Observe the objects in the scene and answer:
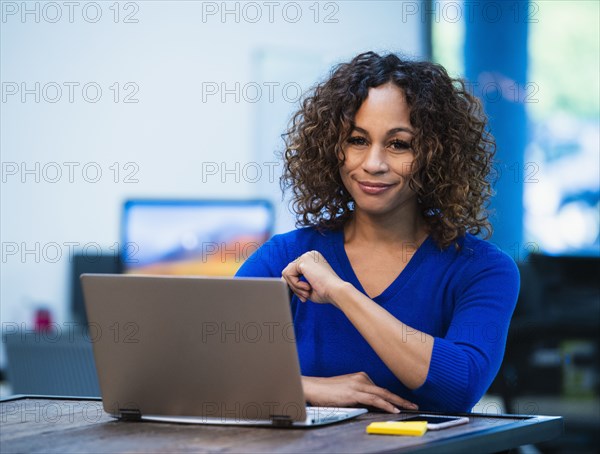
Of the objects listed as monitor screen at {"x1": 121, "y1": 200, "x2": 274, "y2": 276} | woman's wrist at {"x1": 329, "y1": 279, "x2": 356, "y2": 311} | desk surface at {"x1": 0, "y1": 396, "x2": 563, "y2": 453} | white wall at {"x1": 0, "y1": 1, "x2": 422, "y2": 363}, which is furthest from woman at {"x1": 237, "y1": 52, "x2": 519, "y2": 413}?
white wall at {"x1": 0, "y1": 1, "x2": 422, "y2": 363}

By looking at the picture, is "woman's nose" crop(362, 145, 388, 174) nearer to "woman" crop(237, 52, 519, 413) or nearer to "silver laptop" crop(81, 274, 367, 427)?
"woman" crop(237, 52, 519, 413)

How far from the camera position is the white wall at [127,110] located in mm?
4797

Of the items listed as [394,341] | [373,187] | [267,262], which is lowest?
[394,341]

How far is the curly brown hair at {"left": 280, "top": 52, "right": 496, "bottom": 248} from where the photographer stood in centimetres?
201

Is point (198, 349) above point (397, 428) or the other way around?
above

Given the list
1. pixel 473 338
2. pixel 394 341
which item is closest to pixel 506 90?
pixel 473 338

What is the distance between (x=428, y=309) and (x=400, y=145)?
0.33 metres

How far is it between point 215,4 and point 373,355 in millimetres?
3559

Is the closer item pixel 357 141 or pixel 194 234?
pixel 357 141

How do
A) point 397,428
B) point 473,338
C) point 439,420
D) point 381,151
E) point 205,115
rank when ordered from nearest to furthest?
point 397,428 → point 439,420 → point 473,338 → point 381,151 → point 205,115

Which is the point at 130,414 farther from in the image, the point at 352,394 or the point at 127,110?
the point at 127,110

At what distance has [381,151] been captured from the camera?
1956 mm

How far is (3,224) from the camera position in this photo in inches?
188

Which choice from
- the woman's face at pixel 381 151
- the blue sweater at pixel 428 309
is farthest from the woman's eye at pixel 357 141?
the blue sweater at pixel 428 309
